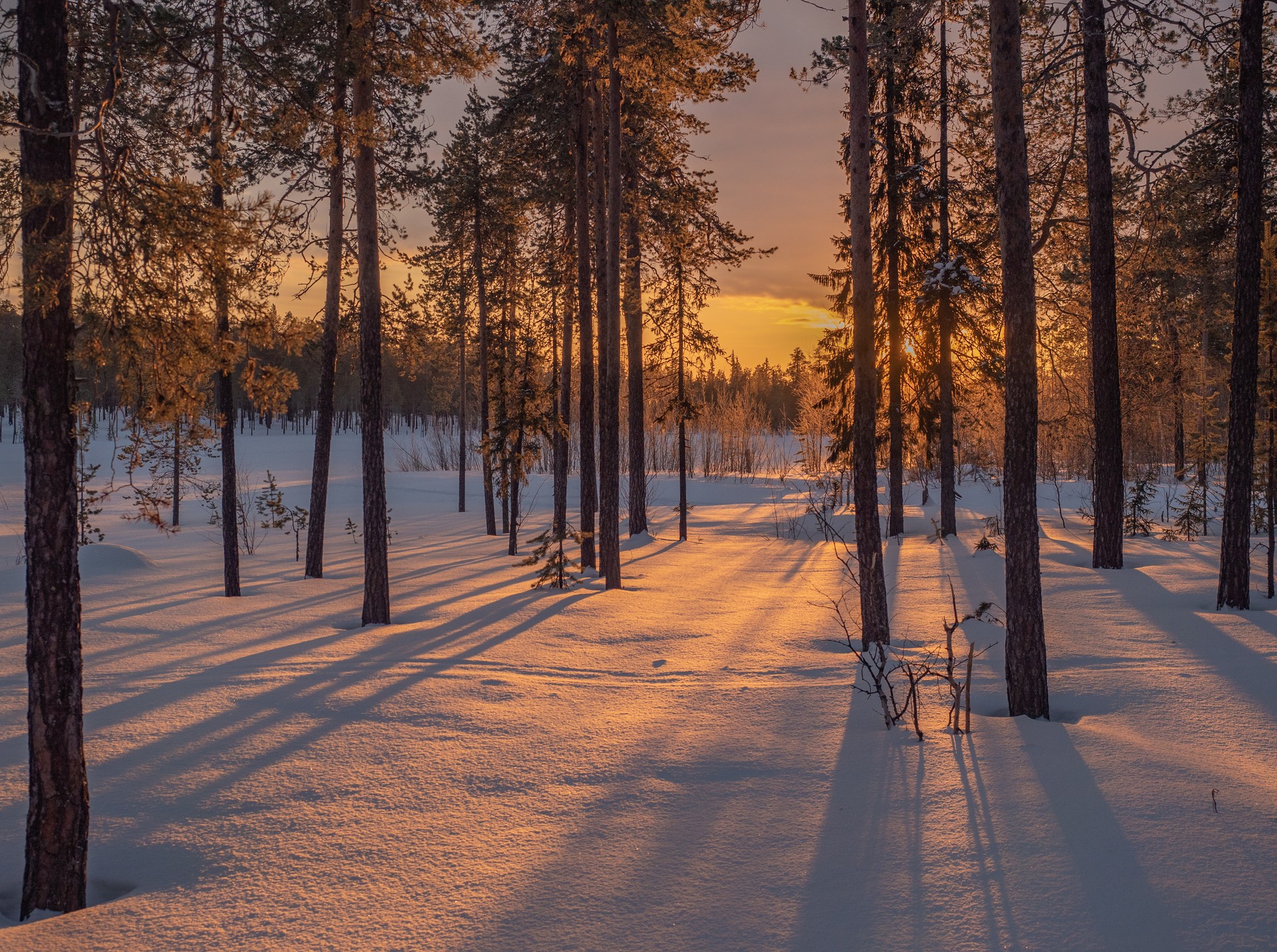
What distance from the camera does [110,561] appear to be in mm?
13219

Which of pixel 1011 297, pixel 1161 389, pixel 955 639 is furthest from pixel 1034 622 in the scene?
pixel 1161 389

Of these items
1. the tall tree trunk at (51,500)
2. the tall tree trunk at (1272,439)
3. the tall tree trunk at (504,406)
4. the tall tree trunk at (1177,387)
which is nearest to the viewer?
the tall tree trunk at (51,500)

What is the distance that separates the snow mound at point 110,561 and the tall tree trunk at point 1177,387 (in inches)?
1119

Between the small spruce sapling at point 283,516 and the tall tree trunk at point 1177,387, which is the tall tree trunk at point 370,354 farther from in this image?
the tall tree trunk at point 1177,387

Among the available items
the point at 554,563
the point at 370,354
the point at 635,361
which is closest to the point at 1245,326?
the point at 554,563

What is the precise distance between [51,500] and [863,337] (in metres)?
6.23

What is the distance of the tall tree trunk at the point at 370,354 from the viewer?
8.52m

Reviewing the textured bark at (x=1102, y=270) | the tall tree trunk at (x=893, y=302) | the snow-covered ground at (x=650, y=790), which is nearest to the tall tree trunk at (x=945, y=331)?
the tall tree trunk at (x=893, y=302)

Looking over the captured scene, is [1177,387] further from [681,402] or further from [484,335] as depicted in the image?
[484,335]

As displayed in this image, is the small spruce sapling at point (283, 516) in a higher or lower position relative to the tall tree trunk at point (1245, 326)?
lower

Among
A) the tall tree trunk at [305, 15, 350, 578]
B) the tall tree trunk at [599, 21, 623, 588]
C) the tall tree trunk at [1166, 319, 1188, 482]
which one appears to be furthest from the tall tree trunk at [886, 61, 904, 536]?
the tall tree trunk at [1166, 319, 1188, 482]

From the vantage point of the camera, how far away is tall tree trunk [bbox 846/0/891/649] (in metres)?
6.95

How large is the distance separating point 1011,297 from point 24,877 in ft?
20.5

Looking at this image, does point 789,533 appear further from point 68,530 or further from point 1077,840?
point 68,530
